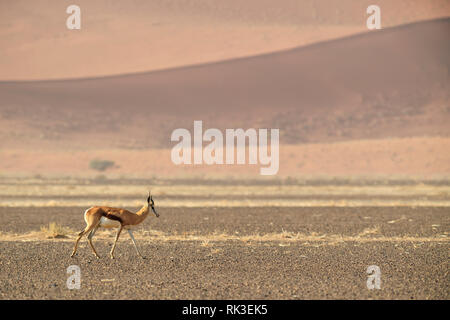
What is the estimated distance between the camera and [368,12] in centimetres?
9162

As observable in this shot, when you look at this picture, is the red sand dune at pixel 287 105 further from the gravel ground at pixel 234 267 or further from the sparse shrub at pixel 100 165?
the gravel ground at pixel 234 267

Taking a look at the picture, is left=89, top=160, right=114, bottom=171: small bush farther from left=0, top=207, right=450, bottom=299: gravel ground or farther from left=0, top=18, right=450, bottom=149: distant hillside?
left=0, top=207, right=450, bottom=299: gravel ground

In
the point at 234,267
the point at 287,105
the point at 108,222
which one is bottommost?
the point at 234,267

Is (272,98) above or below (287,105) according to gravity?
above

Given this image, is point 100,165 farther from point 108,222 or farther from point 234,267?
point 234,267

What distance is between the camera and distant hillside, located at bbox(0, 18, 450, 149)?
68125mm

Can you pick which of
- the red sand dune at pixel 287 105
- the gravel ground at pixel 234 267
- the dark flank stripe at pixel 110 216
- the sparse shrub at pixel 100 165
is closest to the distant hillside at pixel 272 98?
the red sand dune at pixel 287 105

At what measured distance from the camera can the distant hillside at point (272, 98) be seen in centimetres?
6812

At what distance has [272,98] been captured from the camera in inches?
2997

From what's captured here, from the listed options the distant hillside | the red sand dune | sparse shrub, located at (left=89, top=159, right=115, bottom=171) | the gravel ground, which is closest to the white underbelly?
the gravel ground

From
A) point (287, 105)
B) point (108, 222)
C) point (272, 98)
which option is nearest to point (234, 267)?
point (108, 222)
